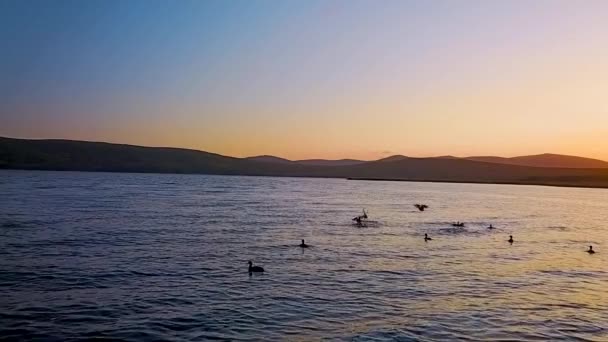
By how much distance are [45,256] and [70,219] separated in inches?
778

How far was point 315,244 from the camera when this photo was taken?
37.9 meters

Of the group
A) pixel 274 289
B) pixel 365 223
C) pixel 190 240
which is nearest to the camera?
pixel 274 289

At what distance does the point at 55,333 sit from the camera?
16.5 metres

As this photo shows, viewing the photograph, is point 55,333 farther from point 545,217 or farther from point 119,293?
point 545,217

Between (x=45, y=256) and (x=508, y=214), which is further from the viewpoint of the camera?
(x=508, y=214)

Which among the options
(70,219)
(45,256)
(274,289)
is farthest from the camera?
(70,219)

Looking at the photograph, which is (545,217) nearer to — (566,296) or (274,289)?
(566,296)

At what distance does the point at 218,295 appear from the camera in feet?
72.3

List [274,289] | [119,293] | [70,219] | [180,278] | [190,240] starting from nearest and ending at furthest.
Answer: [119,293]
[274,289]
[180,278]
[190,240]
[70,219]

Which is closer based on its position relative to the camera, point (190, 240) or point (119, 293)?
point (119, 293)

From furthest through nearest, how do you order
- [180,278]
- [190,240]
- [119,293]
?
[190,240] < [180,278] < [119,293]

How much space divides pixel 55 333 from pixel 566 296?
784 inches

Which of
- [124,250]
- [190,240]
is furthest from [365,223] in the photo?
[124,250]

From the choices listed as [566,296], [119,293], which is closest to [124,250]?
[119,293]
